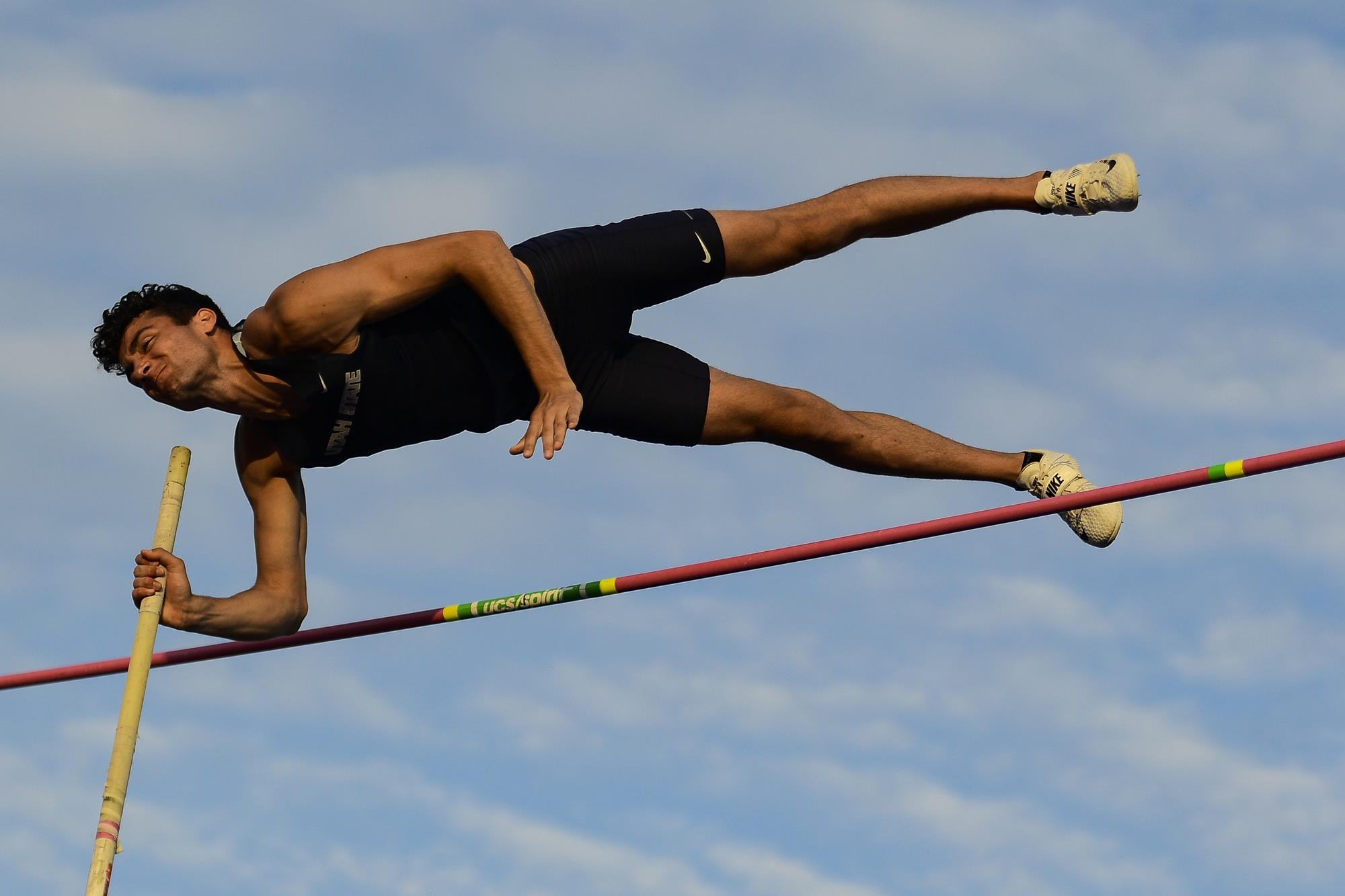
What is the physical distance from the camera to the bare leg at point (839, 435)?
825cm

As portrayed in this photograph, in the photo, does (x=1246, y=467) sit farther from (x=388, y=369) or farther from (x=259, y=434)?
(x=259, y=434)

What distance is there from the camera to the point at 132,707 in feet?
24.6

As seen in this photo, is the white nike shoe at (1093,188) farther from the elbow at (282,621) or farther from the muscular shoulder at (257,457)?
the elbow at (282,621)

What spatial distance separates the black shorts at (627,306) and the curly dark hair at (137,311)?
4.17ft

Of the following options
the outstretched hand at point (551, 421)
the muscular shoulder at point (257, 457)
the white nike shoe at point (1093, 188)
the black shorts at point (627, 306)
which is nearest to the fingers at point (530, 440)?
the outstretched hand at point (551, 421)

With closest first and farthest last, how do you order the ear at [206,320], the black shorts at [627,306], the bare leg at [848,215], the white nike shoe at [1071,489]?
the ear at [206,320]
the black shorts at [627,306]
the bare leg at [848,215]
the white nike shoe at [1071,489]

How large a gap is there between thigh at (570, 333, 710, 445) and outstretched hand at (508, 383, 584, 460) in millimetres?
677

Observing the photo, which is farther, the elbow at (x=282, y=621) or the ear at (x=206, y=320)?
the elbow at (x=282, y=621)

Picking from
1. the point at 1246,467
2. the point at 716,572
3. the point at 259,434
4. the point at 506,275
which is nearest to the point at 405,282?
the point at 506,275

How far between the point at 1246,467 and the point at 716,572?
7.02 feet

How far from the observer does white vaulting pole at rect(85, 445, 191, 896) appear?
727cm

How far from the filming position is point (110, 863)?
287 inches

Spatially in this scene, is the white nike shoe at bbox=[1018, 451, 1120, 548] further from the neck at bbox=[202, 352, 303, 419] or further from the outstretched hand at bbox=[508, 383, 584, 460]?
the neck at bbox=[202, 352, 303, 419]

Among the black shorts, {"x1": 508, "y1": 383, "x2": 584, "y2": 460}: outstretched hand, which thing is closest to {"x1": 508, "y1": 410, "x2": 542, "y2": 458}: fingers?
{"x1": 508, "y1": 383, "x2": 584, "y2": 460}: outstretched hand
